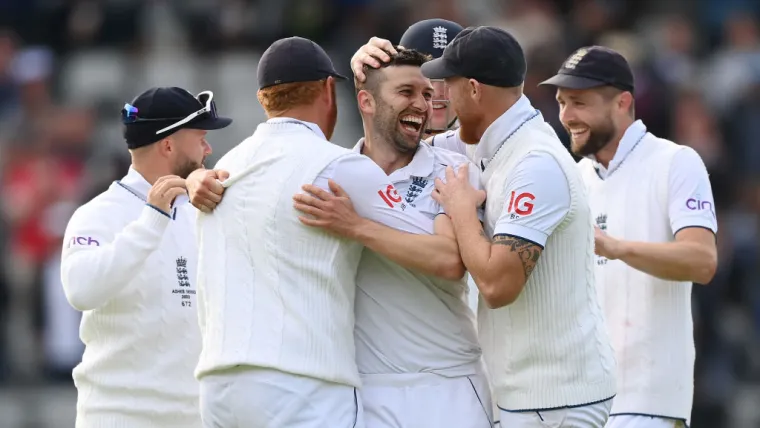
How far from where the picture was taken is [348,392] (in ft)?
19.4

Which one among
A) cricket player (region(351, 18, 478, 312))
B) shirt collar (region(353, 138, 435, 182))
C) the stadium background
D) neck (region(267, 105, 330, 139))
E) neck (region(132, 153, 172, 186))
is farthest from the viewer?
the stadium background

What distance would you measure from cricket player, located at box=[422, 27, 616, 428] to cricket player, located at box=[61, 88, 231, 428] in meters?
1.60

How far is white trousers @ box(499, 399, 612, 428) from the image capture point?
6027 mm

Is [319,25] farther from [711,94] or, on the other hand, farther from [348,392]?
[348,392]

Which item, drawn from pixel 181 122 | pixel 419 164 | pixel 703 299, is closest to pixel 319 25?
pixel 703 299

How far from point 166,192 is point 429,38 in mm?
1549

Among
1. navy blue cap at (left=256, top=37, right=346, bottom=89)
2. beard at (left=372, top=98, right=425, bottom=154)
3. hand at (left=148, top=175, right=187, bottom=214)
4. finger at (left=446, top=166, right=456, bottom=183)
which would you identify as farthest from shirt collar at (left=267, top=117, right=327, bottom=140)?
hand at (left=148, top=175, right=187, bottom=214)

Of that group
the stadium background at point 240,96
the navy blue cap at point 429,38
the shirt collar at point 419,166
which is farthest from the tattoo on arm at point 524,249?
the stadium background at point 240,96

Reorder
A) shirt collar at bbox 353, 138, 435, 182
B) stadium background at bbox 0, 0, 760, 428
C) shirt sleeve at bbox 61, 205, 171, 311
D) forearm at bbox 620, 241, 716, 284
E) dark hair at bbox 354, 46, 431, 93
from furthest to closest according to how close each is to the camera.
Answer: stadium background at bbox 0, 0, 760, 428 < forearm at bbox 620, 241, 716, 284 < shirt sleeve at bbox 61, 205, 171, 311 < dark hair at bbox 354, 46, 431, 93 < shirt collar at bbox 353, 138, 435, 182

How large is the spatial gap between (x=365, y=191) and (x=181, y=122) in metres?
1.73

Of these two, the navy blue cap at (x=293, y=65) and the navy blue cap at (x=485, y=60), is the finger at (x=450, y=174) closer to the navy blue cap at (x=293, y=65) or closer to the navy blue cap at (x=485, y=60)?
the navy blue cap at (x=485, y=60)

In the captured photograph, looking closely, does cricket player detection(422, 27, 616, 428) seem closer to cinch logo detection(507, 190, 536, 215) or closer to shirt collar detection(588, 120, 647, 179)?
cinch logo detection(507, 190, 536, 215)

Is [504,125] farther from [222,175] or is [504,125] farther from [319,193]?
[222,175]

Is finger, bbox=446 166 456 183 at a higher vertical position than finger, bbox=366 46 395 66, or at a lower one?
lower
